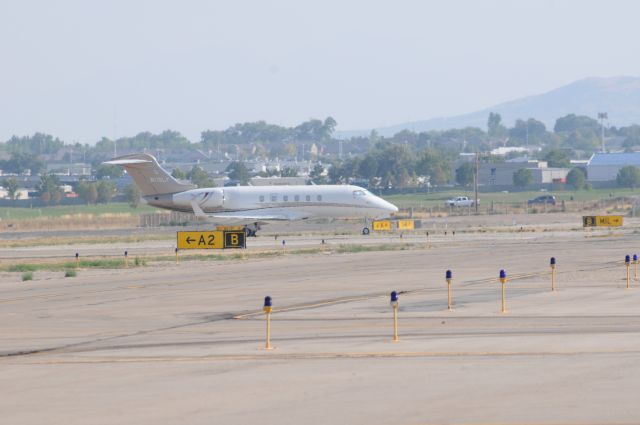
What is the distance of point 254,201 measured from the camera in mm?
81938

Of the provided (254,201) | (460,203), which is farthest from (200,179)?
(254,201)

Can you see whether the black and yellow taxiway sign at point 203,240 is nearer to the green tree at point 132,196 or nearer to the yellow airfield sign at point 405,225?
the yellow airfield sign at point 405,225

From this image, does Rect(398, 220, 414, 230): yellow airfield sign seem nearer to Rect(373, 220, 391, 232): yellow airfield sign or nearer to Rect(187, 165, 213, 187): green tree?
Rect(373, 220, 391, 232): yellow airfield sign

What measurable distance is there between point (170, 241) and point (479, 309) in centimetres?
4744

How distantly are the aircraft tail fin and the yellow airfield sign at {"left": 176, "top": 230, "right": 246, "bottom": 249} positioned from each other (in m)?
19.2

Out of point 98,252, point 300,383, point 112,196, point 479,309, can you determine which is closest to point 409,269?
point 479,309

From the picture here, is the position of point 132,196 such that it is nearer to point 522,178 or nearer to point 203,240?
point 522,178

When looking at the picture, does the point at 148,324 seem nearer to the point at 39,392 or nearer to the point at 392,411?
the point at 39,392

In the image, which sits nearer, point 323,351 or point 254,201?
point 323,351

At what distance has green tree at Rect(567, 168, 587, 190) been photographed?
179 metres

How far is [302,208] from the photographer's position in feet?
268

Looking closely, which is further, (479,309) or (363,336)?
(479,309)

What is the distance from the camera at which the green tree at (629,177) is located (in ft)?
583

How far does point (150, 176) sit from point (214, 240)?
2004 cm
